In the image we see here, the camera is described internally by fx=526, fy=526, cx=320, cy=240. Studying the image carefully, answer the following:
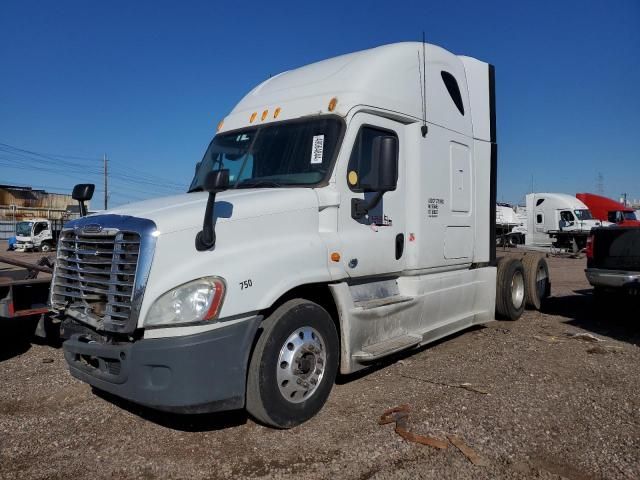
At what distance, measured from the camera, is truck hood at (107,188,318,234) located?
376 cm

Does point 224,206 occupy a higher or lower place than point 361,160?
lower

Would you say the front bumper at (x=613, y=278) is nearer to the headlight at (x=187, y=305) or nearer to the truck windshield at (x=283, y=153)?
the truck windshield at (x=283, y=153)

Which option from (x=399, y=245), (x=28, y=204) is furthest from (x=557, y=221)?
(x=28, y=204)

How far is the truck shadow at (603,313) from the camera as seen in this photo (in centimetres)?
753

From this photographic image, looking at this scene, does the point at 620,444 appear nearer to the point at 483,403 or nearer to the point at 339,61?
the point at 483,403

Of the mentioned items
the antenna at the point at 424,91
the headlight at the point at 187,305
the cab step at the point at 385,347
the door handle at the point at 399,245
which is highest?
the antenna at the point at 424,91

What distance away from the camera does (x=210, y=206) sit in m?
3.70

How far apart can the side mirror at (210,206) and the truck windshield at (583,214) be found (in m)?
32.0

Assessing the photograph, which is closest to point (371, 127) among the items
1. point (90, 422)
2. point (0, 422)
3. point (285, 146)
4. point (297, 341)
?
point (285, 146)

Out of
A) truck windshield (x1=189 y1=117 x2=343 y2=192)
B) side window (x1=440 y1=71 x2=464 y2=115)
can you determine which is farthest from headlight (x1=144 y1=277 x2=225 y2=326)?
side window (x1=440 y1=71 x2=464 y2=115)

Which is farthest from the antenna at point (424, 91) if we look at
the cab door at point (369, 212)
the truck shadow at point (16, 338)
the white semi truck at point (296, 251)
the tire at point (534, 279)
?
the truck shadow at point (16, 338)

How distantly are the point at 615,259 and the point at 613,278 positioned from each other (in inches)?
12.7

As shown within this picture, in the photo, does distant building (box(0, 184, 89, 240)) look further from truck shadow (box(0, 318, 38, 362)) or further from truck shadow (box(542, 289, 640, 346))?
truck shadow (box(542, 289, 640, 346))

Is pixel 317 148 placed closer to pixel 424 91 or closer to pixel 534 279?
pixel 424 91
